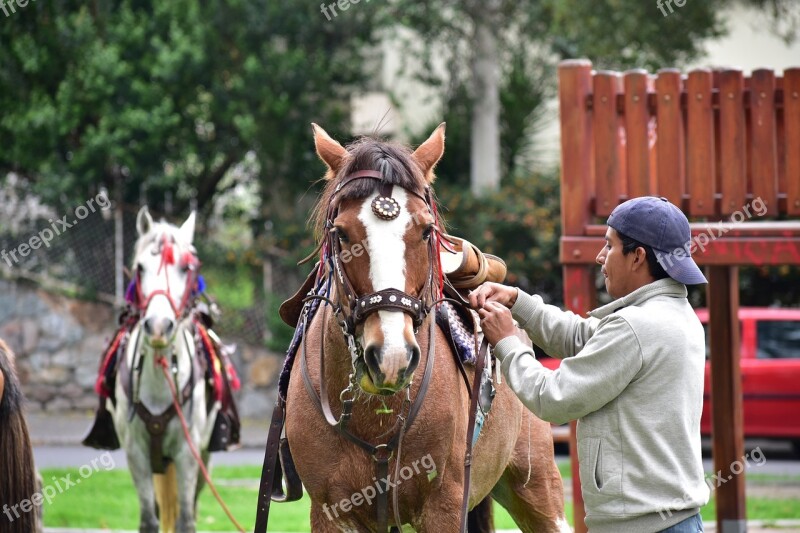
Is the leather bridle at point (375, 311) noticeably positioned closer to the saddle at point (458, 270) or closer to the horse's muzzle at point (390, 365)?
the horse's muzzle at point (390, 365)

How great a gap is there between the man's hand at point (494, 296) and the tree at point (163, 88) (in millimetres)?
11878

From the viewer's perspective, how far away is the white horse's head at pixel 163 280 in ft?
22.6

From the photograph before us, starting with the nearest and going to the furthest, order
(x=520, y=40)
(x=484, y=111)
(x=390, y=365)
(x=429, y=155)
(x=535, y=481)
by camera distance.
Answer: (x=390, y=365)
(x=429, y=155)
(x=535, y=481)
(x=484, y=111)
(x=520, y=40)

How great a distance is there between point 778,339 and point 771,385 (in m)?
0.66

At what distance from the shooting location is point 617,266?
3.50m

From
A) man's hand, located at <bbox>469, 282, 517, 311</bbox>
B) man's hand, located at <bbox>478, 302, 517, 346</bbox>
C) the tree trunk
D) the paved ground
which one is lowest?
the paved ground

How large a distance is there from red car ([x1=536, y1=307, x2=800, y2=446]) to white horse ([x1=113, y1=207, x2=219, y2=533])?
278 inches

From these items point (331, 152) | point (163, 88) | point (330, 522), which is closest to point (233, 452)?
point (163, 88)

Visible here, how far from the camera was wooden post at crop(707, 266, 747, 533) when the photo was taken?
7.39 meters

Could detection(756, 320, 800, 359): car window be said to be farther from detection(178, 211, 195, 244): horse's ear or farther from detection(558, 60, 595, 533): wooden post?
detection(178, 211, 195, 244): horse's ear

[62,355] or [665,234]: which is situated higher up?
[665,234]

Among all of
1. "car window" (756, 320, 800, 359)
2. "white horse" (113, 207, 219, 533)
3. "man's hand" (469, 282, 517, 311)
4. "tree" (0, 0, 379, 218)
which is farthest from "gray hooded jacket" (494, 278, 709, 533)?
"tree" (0, 0, 379, 218)

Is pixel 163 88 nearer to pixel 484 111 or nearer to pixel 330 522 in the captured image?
pixel 484 111

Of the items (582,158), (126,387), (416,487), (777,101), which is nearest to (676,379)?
(416,487)
